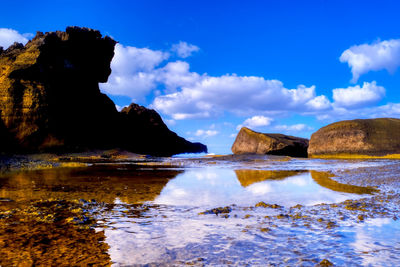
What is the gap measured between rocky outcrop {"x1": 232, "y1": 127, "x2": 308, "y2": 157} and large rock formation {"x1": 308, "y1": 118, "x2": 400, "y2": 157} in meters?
3.48

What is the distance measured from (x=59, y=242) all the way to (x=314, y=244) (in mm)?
3166

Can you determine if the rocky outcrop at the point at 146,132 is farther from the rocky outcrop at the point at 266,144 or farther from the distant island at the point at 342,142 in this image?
the distant island at the point at 342,142

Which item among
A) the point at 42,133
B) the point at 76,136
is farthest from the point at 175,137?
the point at 42,133

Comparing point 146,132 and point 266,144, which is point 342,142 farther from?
point 146,132

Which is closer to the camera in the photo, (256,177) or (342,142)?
(256,177)

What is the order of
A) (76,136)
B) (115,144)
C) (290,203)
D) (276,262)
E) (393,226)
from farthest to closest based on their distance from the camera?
(115,144)
(76,136)
(290,203)
(393,226)
(276,262)

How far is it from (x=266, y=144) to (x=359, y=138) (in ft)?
38.5

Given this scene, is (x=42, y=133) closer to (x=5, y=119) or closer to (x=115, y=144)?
(x=5, y=119)

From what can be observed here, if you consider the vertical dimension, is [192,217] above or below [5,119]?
below

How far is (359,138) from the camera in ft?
115

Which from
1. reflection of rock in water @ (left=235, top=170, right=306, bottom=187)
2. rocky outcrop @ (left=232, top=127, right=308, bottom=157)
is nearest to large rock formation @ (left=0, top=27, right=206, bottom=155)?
rocky outcrop @ (left=232, top=127, right=308, bottom=157)

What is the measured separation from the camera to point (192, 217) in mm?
4770

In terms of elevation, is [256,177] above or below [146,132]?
below

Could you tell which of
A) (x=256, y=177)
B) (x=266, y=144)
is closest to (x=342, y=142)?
(x=266, y=144)
